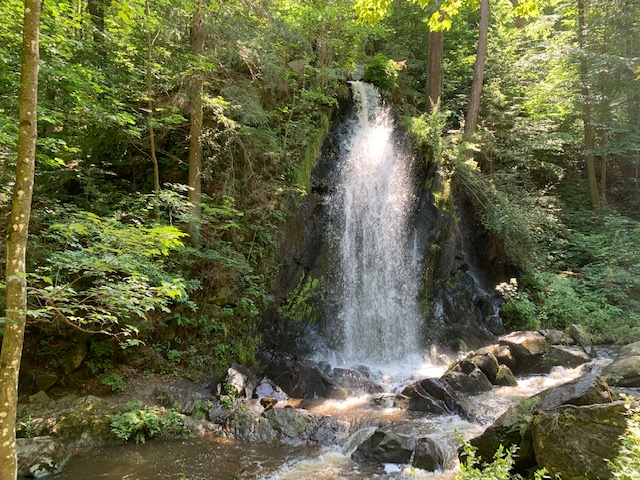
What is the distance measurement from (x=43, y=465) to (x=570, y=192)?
62.0ft

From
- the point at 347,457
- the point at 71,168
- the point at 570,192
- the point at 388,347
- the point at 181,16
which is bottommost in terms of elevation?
the point at 347,457

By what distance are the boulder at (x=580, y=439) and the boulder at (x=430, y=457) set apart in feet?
5.14

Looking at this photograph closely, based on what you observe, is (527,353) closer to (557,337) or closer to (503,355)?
(503,355)

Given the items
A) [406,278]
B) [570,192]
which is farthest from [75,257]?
[570,192]

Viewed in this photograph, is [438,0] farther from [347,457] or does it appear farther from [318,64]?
[347,457]

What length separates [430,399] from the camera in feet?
24.9

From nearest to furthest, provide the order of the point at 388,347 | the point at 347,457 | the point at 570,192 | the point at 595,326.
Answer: the point at 347,457
the point at 388,347
the point at 595,326
the point at 570,192

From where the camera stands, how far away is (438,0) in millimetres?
13672

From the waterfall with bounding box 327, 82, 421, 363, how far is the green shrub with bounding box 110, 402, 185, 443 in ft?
16.3

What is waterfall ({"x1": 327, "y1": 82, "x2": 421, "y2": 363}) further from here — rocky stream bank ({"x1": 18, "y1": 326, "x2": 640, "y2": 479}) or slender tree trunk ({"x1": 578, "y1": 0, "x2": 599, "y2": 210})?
slender tree trunk ({"x1": 578, "y1": 0, "x2": 599, "y2": 210})

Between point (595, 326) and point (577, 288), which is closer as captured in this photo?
point (595, 326)

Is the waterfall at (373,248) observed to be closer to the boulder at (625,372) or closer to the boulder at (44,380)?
the boulder at (625,372)

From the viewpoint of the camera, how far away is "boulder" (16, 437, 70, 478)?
501 cm

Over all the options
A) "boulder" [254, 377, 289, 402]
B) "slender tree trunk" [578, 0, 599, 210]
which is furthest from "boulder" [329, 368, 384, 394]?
"slender tree trunk" [578, 0, 599, 210]
